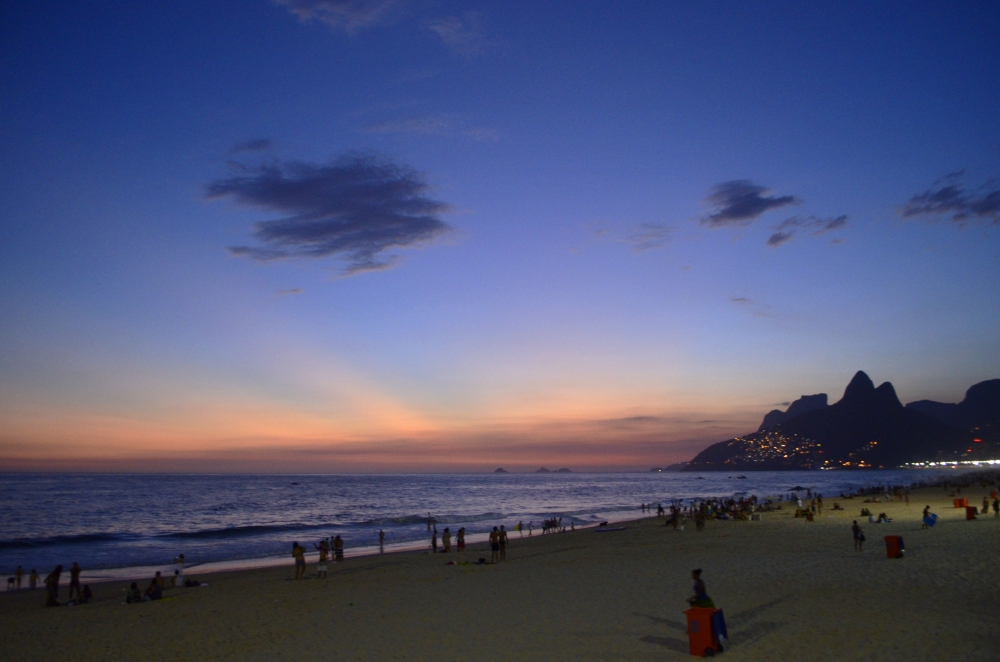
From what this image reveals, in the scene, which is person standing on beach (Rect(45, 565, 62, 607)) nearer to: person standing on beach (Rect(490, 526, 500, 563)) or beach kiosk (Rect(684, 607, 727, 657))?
person standing on beach (Rect(490, 526, 500, 563))

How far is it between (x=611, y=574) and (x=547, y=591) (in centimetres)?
363

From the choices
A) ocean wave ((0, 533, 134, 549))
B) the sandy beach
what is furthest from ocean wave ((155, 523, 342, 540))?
the sandy beach

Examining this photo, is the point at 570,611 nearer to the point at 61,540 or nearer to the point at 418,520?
the point at 61,540

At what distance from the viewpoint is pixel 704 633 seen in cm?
1050

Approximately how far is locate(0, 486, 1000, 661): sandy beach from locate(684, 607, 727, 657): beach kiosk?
344 millimetres

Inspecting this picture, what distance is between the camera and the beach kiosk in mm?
10445

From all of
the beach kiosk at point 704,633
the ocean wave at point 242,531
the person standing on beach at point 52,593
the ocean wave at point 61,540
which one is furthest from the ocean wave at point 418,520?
the beach kiosk at point 704,633

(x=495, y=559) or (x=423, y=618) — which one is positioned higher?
(x=423, y=618)

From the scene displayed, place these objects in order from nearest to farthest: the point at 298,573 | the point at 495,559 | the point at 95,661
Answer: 1. the point at 95,661
2. the point at 298,573
3. the point at 495,559

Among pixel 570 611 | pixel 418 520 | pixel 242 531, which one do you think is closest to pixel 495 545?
pixel 570 611

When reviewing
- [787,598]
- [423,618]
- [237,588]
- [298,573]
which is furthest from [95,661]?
[787,598]

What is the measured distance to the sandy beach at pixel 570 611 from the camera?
11320 mm

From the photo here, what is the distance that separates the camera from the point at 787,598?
579 inches

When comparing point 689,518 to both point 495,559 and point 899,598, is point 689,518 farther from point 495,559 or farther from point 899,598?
point 899,598
